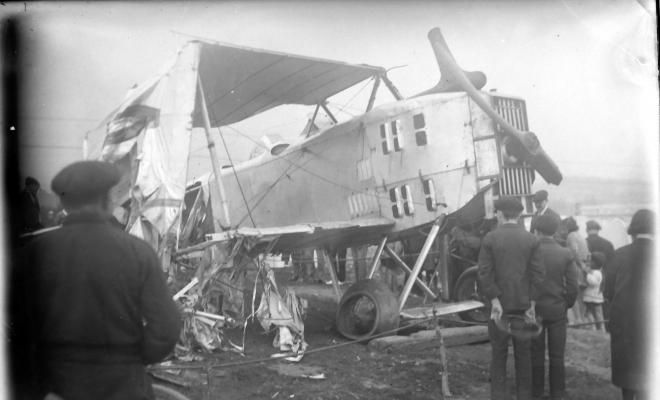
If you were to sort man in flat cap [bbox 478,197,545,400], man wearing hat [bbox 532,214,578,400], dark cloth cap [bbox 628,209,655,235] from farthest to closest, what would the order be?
man wearing hat [bbox 532,214,578,400], man in flat cap [bbox 478,197,545,400], dark cloth cap [bbox 628,209,655,235]

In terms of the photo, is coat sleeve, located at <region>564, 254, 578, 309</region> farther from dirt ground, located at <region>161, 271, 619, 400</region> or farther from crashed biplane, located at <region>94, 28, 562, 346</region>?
crashed biplane, located at <region>94, 28, 562, 346</region>

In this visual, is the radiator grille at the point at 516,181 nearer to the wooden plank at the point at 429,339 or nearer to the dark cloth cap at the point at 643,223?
the wooden plank at the point at 429,339

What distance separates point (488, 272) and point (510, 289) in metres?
0.25

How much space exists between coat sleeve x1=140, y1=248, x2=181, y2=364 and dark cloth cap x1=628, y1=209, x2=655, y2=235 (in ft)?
12.0

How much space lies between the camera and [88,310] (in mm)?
1957

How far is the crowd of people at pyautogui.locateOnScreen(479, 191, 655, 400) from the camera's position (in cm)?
388

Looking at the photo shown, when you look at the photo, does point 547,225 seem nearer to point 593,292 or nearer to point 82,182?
point 593,292

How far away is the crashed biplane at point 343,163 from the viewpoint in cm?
657

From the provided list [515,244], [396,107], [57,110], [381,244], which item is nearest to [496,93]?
[396,107]

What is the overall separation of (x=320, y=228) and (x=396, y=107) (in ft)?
8.15

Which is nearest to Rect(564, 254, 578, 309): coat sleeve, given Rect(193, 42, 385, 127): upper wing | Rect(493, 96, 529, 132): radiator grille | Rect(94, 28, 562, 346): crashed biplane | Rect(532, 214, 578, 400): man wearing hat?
Rect(532, 214, 578, 400): man wearing hat

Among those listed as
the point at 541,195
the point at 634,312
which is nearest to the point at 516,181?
the point at 541,195

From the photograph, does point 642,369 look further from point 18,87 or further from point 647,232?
point 18,87

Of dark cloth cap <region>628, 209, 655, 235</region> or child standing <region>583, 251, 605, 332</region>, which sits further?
child standing <region>583, 251, 605, 332</region>
